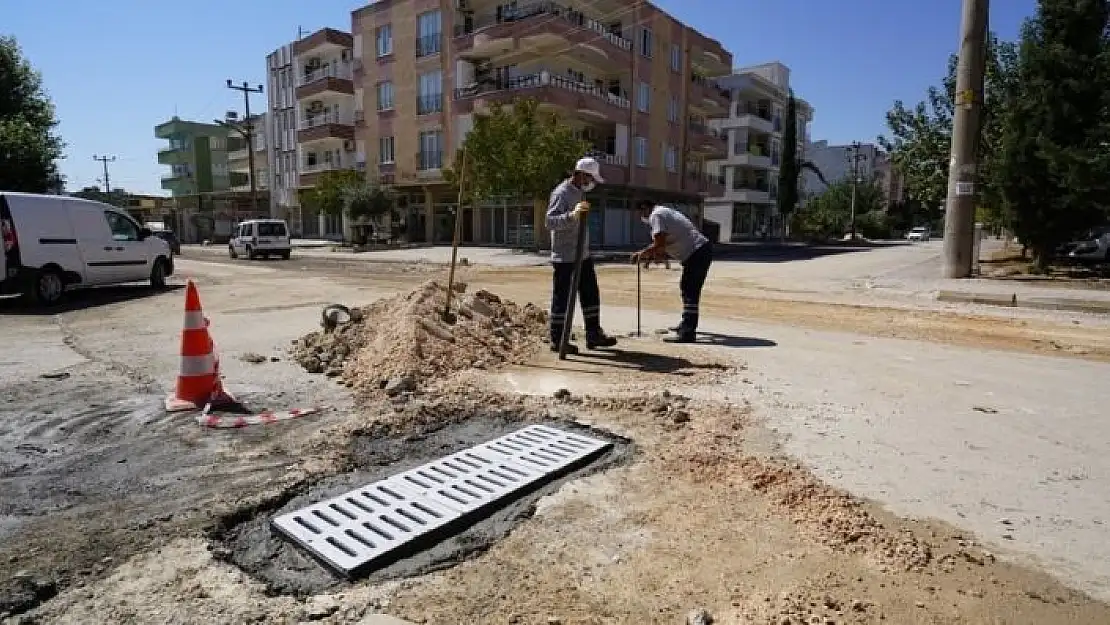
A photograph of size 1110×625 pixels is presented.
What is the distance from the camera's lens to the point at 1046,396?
203 inches

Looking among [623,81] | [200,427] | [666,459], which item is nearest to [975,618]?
[666,459]

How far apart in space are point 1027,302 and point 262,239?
27.9m

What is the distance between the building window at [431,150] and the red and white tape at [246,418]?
3518cm

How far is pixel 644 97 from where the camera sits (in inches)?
1575

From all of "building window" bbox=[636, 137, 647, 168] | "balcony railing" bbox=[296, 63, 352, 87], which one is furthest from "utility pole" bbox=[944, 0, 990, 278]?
"balcony railing" bbox=[296, 63, 352, 87]

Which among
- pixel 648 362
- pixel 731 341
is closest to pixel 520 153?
pixel 731 341

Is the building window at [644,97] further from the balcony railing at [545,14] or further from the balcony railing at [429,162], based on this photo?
the balcony railing at [429,162]

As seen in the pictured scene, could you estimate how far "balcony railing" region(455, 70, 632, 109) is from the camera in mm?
31891

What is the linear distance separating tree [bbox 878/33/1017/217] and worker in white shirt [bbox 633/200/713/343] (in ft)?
47.4

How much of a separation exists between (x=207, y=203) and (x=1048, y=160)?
69.3 meters

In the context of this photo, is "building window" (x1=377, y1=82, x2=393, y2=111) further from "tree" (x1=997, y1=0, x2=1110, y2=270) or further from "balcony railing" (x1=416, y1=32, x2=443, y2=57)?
"tree" (x1=997, y1=0, x2=1110, y2=270)

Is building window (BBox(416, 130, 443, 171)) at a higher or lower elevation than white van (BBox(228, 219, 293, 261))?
higher

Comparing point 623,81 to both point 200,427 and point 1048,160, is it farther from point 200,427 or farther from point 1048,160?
point 200,427

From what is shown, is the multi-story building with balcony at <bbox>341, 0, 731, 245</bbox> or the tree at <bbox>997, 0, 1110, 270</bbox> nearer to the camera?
the tree at <bbox>997, 0, 1110, 270</bbox>
